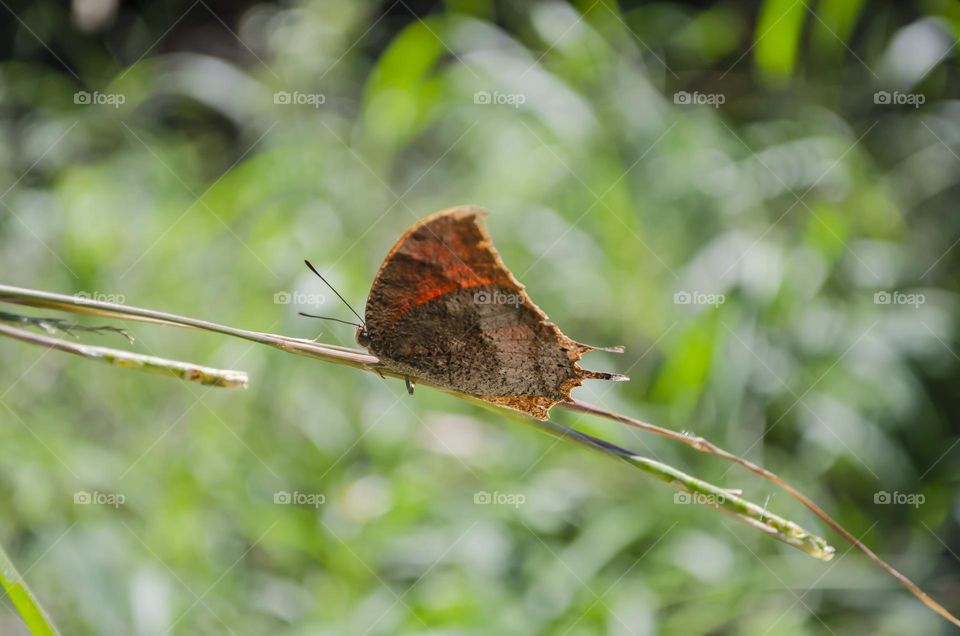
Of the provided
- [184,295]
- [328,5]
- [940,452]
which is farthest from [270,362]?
[940,452]

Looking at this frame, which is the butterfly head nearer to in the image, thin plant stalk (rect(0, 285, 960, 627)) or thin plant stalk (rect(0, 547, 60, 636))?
thin plant stalk (rect(0, 285, 960, 627))

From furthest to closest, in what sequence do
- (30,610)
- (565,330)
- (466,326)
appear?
1. (565,330)
2. (466,326)
3. (30,610)

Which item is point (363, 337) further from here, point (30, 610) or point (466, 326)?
point (30, 610)

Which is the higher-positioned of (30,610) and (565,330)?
(565,330)

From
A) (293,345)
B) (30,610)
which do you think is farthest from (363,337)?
(30,610)

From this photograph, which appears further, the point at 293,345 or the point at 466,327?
the point at 466,327

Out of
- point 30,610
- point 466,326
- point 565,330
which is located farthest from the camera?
point 565,330

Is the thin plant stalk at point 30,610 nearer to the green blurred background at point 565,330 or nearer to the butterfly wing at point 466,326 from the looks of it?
the butterfly wing at point 466,326

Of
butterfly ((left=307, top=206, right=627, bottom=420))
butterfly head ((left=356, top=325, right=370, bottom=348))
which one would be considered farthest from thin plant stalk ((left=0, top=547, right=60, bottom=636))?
butterfly head ((left=356, top=325, right=370, bottom=348))
